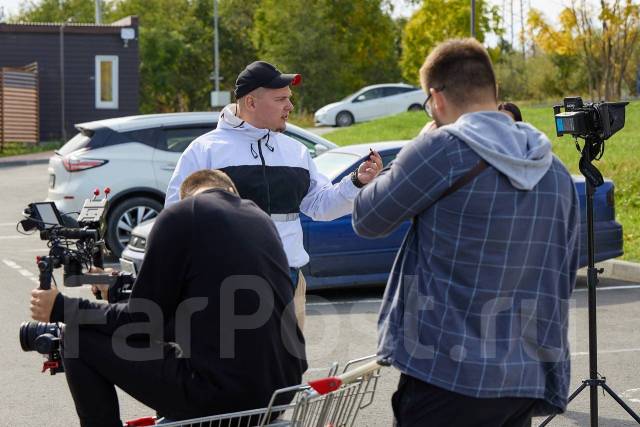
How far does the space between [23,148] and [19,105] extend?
65.2 inches

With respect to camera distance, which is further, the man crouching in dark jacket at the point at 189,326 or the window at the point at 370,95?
the window at the point at 370,95

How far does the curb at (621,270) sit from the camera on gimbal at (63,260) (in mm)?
8337

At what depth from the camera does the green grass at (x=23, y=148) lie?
33.5 m

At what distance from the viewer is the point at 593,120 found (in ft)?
20.1

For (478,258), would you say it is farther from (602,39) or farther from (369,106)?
(369,106)

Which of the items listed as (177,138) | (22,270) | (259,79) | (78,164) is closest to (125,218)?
(78,164)

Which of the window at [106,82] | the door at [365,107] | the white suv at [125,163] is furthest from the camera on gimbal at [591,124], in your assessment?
the door at [365,107]

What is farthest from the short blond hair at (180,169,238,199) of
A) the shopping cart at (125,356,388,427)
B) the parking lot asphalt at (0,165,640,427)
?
the parking lot asphalt at (0,165,640,427)

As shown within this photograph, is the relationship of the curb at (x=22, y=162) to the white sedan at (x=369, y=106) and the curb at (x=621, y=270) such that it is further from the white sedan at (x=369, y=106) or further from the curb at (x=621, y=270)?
the curb at (x=621, y=270)

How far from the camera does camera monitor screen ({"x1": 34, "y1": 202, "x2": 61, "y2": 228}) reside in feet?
14.6

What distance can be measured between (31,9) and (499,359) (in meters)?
65.8

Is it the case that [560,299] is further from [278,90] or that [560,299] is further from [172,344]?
[278,90]

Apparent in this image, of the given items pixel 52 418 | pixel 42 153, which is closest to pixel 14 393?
pixel 52 418

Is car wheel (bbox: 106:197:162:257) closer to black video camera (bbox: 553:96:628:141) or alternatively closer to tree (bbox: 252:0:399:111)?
black video camera (bbox: 553:96:628:141)
